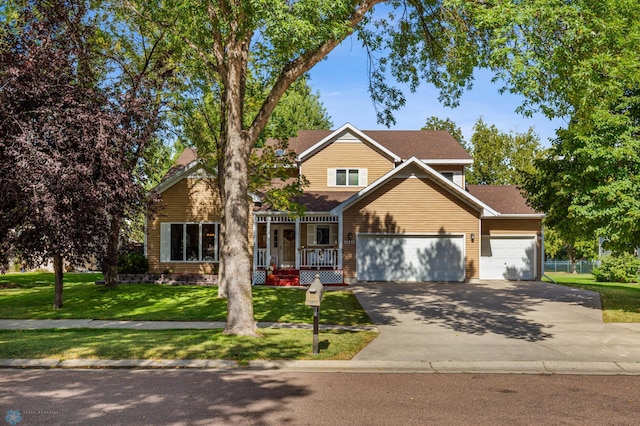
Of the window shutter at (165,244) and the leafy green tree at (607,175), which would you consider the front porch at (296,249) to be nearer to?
the window shutter at (165,244)

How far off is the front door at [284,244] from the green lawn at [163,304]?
601 cm

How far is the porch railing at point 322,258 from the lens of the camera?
995 inches

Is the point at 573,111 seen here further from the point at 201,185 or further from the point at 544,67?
the point at 201,185

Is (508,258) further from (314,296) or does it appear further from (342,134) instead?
(314,296)

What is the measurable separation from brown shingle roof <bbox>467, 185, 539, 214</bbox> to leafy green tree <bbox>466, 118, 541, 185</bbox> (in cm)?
1697

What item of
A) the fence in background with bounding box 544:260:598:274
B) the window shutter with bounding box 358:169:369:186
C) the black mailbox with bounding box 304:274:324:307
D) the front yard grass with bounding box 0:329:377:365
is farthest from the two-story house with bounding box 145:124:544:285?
the fence in background with bounding box 544:260:598:274

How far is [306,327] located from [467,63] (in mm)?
8146

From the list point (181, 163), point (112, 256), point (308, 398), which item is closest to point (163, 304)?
point (112, 256)

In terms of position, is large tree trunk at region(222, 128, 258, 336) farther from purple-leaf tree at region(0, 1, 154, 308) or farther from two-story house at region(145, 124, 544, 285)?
two-story house at region(145, 124, 544, 285)

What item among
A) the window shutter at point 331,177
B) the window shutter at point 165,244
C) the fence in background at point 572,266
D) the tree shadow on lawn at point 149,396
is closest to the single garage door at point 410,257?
the window shutter at point 331,177

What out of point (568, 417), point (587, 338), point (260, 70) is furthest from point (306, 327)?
point (260, 70)

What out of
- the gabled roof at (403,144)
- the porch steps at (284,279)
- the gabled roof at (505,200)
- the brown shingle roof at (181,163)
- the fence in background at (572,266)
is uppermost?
the gabled roof at (403,144)

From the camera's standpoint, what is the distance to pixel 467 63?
45.1 ft

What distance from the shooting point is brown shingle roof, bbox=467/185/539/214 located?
91.2ft
